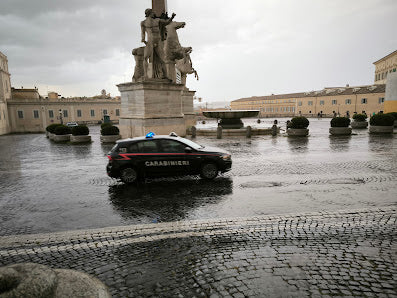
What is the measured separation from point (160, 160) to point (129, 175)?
1119mm

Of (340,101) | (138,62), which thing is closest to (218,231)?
(138,62)

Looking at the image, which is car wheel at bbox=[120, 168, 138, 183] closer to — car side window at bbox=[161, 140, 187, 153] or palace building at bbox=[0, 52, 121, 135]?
car side window at bbox=[161, 140, 187, 153]

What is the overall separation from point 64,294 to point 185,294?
1464 millimetres

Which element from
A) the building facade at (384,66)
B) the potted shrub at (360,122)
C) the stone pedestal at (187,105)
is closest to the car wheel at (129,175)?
the stone pedestal at (187,105)

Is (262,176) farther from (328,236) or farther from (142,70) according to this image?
(142,70)

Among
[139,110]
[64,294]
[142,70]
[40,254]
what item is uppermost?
[142,70]

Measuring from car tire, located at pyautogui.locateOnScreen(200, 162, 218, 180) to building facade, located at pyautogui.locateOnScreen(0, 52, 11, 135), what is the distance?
4433 centimetres

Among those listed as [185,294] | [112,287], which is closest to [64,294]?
[112,287]

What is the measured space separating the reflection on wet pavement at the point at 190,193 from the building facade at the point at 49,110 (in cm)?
4333

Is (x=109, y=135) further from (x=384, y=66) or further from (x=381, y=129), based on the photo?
(x=384, y=66)

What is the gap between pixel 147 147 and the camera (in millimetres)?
8602

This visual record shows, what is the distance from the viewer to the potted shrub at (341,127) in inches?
819

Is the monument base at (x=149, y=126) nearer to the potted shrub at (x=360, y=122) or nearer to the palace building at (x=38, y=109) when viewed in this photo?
the potted shrub at (x=360, y=122)

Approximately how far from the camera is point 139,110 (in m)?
18.6
